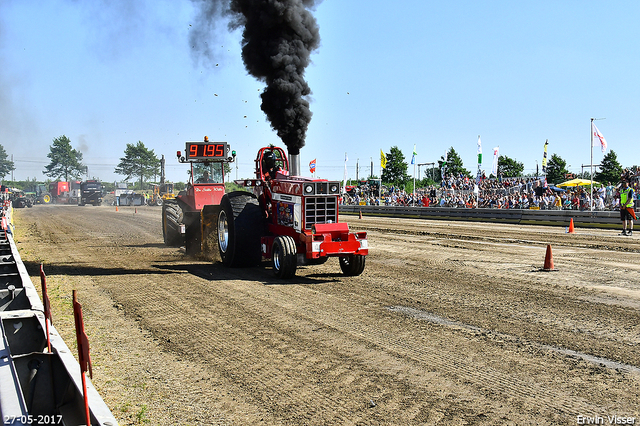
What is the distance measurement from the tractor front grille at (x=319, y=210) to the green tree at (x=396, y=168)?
179 ft

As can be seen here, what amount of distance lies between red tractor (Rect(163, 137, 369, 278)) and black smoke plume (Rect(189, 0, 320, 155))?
87cm

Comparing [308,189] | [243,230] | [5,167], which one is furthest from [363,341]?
[5,167]

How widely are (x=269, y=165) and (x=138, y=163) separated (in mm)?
86733

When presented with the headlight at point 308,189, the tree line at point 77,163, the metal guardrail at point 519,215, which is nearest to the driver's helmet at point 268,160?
the headlight at point 308,189

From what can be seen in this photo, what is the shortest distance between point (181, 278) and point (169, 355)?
4.13 metres

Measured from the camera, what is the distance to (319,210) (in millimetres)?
8859

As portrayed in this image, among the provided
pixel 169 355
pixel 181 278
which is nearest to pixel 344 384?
pixel 169 355

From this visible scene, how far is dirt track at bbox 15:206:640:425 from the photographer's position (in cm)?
371

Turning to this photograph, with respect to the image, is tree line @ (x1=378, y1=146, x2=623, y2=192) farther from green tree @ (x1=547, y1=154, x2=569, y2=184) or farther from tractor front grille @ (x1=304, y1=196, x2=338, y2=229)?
tractor front grille @ (x1=304, y1=196, x2=338, y2=229)

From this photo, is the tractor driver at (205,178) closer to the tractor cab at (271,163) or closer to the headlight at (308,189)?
the tractor cab at (271,163)

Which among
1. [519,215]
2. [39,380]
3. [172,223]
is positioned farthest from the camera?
[519,215]

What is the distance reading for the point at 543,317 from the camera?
6.11m

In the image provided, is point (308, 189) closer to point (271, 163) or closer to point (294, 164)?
point (271, 163)

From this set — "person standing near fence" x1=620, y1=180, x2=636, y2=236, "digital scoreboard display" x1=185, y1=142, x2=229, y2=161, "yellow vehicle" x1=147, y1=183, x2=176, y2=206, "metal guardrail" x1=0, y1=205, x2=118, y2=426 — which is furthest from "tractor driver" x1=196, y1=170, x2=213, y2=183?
"yellow vehicle" x1=147, y1=183, x2=176, y2=206
